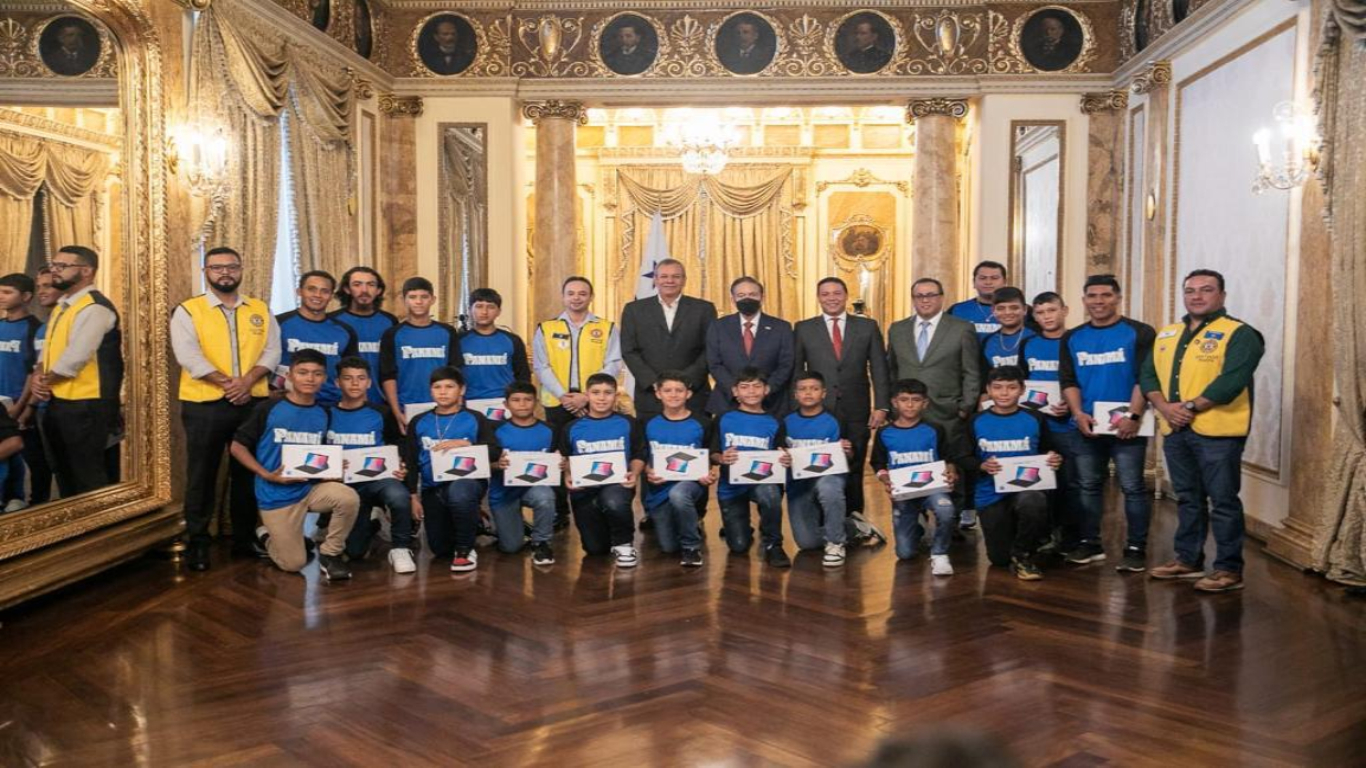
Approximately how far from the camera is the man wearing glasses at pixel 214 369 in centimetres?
527

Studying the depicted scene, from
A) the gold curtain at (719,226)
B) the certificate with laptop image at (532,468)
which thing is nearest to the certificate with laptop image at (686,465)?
the certificate with laptop image at (532,468)

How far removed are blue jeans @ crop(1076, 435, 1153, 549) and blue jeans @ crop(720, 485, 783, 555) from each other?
153 centimetres

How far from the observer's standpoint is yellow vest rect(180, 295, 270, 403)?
5.30m

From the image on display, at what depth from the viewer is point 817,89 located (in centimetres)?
895

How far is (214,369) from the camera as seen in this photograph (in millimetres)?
5273

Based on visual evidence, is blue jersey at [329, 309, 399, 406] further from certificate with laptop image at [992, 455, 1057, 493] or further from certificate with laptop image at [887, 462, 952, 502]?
certificate with laptop image at [992, 455, 1057, 493]

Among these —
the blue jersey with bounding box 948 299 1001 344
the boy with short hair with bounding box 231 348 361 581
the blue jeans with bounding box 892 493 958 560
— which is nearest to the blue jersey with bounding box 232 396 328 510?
the boy with short hair with bounding box 231 348 361 581

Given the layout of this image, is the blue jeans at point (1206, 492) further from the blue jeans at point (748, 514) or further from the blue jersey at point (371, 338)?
the blue jersey at point (371, 338)

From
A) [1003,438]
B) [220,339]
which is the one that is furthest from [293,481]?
[1003,438]

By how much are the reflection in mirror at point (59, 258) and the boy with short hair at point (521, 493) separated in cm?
186

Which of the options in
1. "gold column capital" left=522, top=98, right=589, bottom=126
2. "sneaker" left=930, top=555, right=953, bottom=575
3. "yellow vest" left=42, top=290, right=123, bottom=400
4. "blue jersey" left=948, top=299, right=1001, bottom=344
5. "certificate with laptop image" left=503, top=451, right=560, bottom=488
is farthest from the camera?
"gold column capital" left=522, top=98, right=589, bottom=126

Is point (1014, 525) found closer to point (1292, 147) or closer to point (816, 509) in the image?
point (816, 509)

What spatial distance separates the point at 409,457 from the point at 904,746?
16.5ft

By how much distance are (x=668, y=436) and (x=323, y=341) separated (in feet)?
6.43
